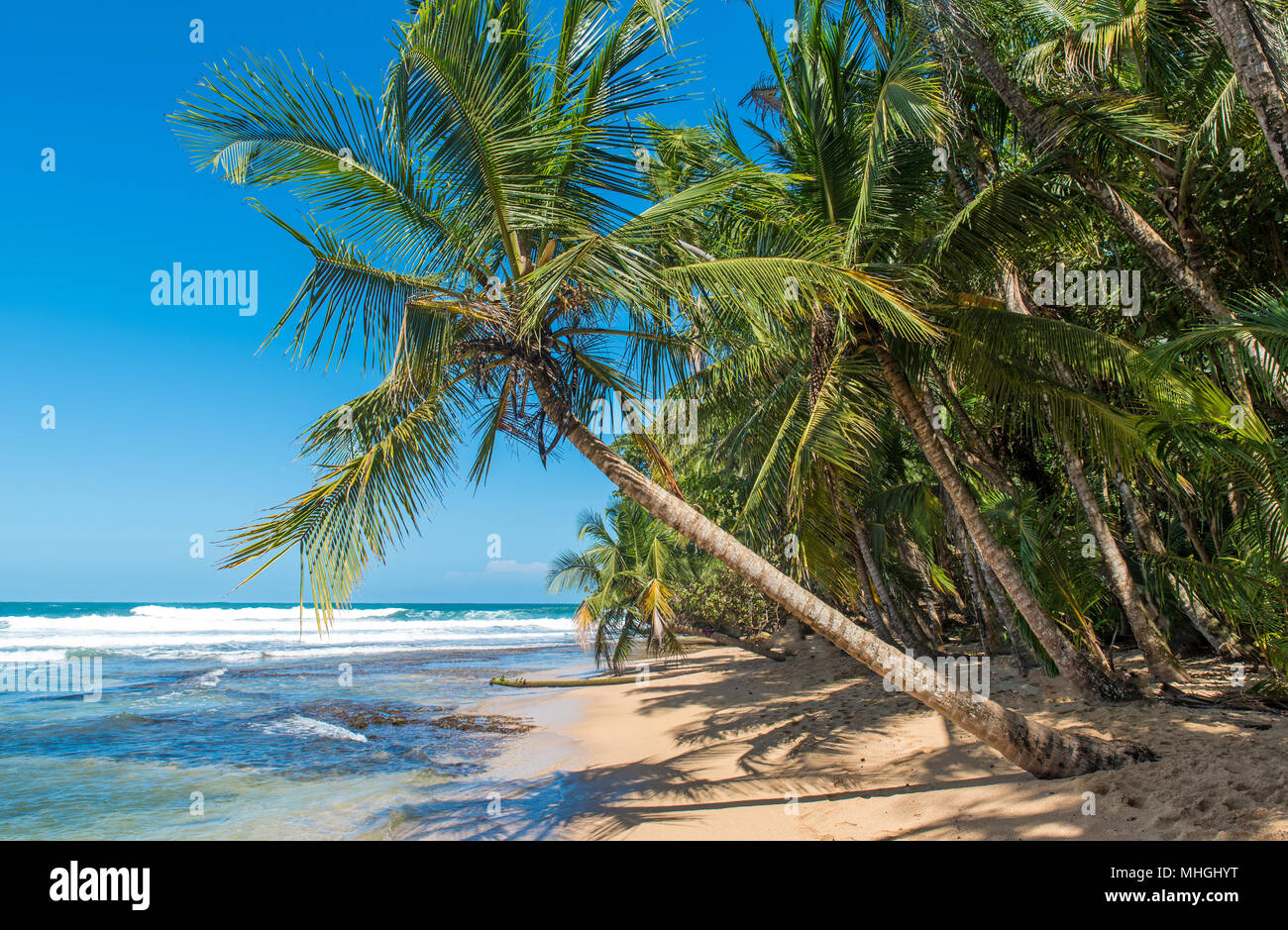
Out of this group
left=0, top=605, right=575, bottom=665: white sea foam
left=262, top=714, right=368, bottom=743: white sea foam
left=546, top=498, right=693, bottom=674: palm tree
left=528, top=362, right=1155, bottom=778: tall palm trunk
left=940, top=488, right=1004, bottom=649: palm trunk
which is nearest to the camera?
left=528, top=362, right=1155, bottom=778: tall palm trunk

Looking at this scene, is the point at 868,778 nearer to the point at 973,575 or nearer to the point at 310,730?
the point at 973,575

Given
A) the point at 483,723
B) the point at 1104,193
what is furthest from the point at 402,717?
the point at 1104,193

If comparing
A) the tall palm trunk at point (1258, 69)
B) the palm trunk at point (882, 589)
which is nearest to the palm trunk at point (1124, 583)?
the tall palm trunk at point (1258, 69)

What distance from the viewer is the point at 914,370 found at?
6.96 meters

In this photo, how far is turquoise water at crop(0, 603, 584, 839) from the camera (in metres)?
7.47

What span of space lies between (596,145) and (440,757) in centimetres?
877

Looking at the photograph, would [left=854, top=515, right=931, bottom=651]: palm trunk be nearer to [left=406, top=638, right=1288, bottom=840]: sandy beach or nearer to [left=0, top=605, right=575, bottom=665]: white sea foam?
[left=406, top=638, right=1288, bottom=840]: sandy beach

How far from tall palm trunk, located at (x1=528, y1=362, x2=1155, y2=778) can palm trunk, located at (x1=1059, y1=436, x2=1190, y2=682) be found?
2.69 m

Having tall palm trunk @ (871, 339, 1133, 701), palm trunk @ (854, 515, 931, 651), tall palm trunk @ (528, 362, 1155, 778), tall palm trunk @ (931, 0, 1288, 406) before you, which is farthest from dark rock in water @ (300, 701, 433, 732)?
tall palm trunk @ (931, 0, 1288, 406)

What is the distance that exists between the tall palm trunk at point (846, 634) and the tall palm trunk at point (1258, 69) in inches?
159
